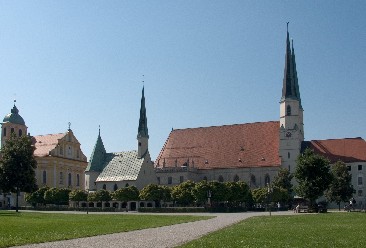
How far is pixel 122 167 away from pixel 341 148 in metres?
45.7

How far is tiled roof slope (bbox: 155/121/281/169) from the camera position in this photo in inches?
4309

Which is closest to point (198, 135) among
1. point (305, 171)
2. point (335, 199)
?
point (335, 199)

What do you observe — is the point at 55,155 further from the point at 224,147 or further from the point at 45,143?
the point at 224,147

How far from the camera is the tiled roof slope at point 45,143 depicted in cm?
11606

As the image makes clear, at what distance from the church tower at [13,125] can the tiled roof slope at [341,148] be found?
207 ft

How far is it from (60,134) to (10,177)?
148 feet

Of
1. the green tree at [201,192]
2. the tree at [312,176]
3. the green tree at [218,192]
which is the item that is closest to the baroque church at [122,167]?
the green tree at [201,192]

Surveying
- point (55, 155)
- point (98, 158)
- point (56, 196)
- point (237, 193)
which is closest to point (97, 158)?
point (98, 158)

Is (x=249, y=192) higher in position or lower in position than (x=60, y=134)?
lower

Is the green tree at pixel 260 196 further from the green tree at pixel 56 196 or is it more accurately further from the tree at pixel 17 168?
the tree at pixel 17 168

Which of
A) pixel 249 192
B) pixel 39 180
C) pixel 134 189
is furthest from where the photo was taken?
pixel 39 180

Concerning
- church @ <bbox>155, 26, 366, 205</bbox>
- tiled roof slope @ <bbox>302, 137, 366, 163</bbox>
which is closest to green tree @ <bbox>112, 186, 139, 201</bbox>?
church @ <bbox>155, 26, 366, 205</bbox>

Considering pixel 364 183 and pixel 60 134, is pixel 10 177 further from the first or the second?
pixel 364 183

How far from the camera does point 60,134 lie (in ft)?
394
